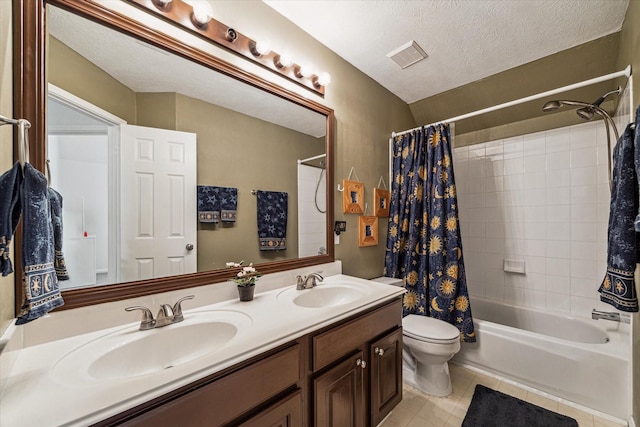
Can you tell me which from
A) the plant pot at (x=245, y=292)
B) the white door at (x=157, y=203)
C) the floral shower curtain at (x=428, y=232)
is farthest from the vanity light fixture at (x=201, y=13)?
the floral shower curtain at (x=428, y=232)

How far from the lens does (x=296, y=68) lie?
167 cm

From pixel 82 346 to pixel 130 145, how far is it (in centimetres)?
76

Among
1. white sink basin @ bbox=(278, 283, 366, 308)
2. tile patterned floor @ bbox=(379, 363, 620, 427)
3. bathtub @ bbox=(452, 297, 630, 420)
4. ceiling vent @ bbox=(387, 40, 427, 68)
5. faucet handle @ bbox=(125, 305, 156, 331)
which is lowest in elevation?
tile patterned floor @ bbox=(379, 363, 620, 427)

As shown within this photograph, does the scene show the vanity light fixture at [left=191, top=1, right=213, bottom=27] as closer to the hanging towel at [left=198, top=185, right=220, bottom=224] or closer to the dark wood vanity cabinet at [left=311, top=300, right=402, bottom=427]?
the hanging towel at [left=198, top=185, right=220, bottom=224]

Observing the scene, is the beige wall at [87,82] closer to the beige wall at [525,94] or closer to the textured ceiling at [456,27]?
the textured ceiling at [456,27]

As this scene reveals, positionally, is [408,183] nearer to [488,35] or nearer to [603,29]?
[488,35]

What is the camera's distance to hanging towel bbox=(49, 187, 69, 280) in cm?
85

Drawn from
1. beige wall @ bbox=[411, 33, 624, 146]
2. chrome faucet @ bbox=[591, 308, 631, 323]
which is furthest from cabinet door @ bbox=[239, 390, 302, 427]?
beige wall @ bbox=[411, 33, 624, 146]

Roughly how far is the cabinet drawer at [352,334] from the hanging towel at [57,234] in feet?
3.09

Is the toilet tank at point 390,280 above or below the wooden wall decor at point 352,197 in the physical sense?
below

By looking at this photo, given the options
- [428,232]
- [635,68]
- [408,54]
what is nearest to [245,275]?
[428,232]

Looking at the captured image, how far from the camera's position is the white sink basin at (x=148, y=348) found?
2.51ft

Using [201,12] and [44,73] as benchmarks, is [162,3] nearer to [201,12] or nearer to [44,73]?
[201,12]

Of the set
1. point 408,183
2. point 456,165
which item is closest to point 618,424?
point 408,183
